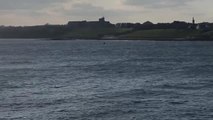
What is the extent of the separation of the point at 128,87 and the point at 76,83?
9091 mm

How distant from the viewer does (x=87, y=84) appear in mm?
75250

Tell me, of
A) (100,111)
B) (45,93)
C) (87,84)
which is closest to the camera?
(100,111)

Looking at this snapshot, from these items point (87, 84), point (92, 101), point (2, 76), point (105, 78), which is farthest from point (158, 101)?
point (2, 76)

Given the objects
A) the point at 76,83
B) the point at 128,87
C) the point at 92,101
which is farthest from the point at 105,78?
the point at 92,101

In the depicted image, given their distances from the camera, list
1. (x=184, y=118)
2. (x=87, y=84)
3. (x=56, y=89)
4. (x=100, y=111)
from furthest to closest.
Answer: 1. (x=87, y=84)
2. (x=56, y=89)
3. (x=100, y=111)
4. (x=184, y=118)

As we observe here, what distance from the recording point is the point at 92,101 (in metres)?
58.7

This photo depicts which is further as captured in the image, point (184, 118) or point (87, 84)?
point (87, 84)

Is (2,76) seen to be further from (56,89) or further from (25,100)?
(25,100)

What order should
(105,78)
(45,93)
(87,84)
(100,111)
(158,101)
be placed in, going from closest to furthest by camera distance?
1. (100,111)
2. (158,101)
3. (45,93)
4. (87,84)
5. (105,78)

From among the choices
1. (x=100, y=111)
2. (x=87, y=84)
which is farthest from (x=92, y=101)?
(x=87, y=84)

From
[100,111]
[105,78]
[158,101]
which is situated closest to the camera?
[100,111]

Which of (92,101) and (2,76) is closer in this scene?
(92,101)

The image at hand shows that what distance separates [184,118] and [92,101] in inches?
492

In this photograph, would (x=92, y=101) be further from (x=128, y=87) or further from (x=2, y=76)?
(x=2, y=76)
